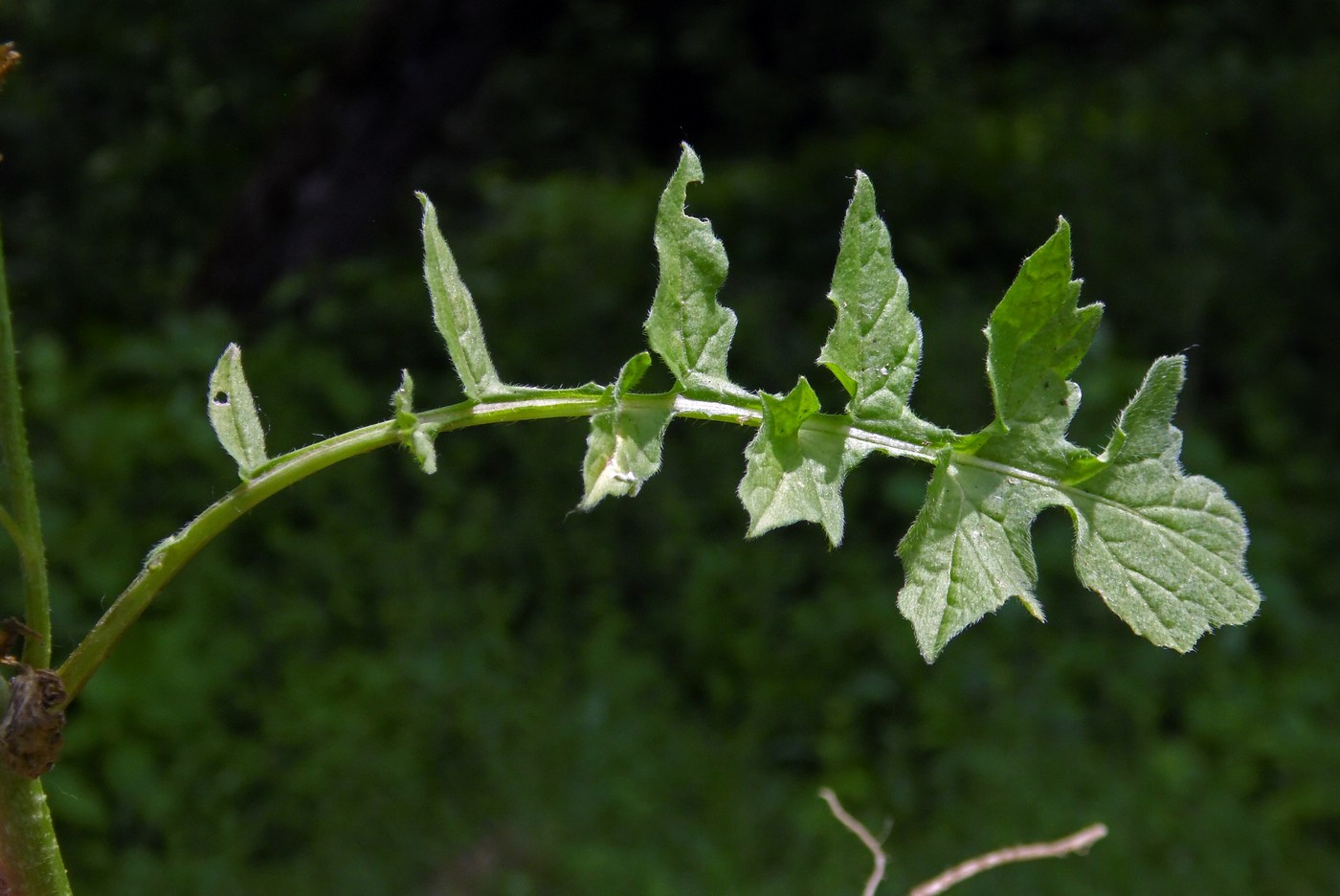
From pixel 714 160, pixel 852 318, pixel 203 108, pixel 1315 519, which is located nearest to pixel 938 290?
pixel 1315 519

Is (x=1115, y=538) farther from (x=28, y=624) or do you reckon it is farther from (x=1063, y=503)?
(x=28, y=624)

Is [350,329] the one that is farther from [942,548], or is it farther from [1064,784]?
[942,548]

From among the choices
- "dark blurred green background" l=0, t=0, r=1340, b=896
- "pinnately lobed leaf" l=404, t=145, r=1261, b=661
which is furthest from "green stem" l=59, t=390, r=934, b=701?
"dark blurred green background" l=0, t=0, r=1340, b=896

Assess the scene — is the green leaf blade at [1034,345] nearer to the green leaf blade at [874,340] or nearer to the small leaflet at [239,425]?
the green leaf blade at [874,340]

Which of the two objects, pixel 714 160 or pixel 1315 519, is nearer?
pixel 1315 519

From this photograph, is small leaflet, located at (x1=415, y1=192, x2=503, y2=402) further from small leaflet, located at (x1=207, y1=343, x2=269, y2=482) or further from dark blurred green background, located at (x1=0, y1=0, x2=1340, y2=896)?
dark blurred green background, located at (x1=0, y1=0, x2=1340, y2=896)

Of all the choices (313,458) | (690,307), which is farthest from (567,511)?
(313,458)
